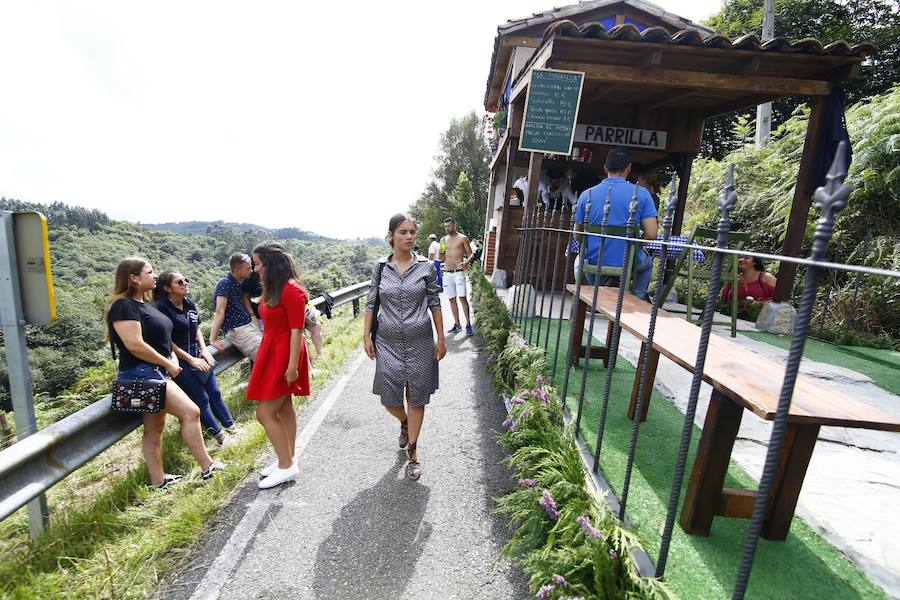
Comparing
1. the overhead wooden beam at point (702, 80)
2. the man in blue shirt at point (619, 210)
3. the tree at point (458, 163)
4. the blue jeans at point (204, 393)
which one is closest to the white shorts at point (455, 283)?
the man in blue shirt at point (619, 210)

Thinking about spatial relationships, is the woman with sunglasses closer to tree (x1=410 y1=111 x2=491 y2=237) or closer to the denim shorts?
the denim shorts

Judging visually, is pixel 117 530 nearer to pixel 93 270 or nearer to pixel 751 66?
pixel 751 66

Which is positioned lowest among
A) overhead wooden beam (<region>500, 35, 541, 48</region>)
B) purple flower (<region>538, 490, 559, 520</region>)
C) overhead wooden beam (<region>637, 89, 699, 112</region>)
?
purple flower (<region>538, 490, 559, 520</region>)

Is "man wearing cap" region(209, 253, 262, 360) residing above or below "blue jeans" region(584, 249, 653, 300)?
below

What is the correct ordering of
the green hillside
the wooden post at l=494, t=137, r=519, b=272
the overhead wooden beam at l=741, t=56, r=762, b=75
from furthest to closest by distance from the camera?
1. the green hillside
2. the wooden post at l=494, t=137, r=519, b=272
3. the overhead wooden beam at l=741, t=56, r=762, b=75

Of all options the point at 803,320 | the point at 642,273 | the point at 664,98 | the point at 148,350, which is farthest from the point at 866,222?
the point at 148,350

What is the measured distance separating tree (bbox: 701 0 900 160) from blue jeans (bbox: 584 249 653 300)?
13.9 meters

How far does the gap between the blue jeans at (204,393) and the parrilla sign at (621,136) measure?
22.9 feet

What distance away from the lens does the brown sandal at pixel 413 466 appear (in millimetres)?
3201

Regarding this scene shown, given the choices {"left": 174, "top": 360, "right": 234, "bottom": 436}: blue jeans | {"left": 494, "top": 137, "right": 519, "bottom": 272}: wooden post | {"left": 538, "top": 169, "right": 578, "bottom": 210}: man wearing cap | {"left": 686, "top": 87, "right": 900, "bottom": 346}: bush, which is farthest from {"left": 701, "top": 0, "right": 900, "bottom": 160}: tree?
{"left": 174, "top": 360, "right": 234, "bottom": 436}: blue jeans

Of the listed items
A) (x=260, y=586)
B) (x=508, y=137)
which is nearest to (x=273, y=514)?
(x=260, y=586)

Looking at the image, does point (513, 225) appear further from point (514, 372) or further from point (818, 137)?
point (514, 372)

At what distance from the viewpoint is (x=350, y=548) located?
8.32 ft

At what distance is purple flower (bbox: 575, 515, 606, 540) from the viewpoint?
1.84 m
